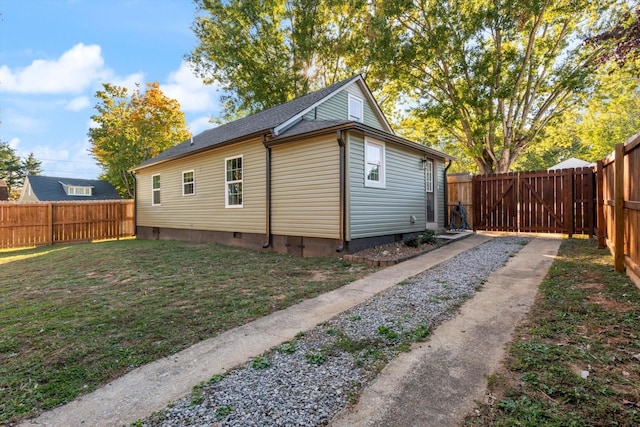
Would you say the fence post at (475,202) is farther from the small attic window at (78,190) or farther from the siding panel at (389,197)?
the small attic window at (78,190)

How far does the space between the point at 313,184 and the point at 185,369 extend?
5.70 metres

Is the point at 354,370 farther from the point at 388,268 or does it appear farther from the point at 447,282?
the point at 388,268

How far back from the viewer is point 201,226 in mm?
11180

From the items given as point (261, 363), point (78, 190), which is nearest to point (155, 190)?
point (261, 363)

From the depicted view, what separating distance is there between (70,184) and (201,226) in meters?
22.8

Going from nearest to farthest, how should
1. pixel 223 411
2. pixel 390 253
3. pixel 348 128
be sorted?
pixel 223 411
pixel 348 128
pixel 390 253

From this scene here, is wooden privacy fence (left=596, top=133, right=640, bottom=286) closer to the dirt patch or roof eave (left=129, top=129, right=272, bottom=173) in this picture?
the dirt patch

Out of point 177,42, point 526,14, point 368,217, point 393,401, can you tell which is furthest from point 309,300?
point 177,42

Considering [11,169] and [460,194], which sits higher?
[11,169]

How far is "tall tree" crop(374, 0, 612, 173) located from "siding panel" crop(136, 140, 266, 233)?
9.72 m

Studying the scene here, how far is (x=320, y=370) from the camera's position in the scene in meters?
2.40

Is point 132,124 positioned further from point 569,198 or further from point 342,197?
point 569,198

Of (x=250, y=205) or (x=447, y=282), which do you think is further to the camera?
(x=250, y=205)

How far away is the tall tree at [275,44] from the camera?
18266 millimetres
